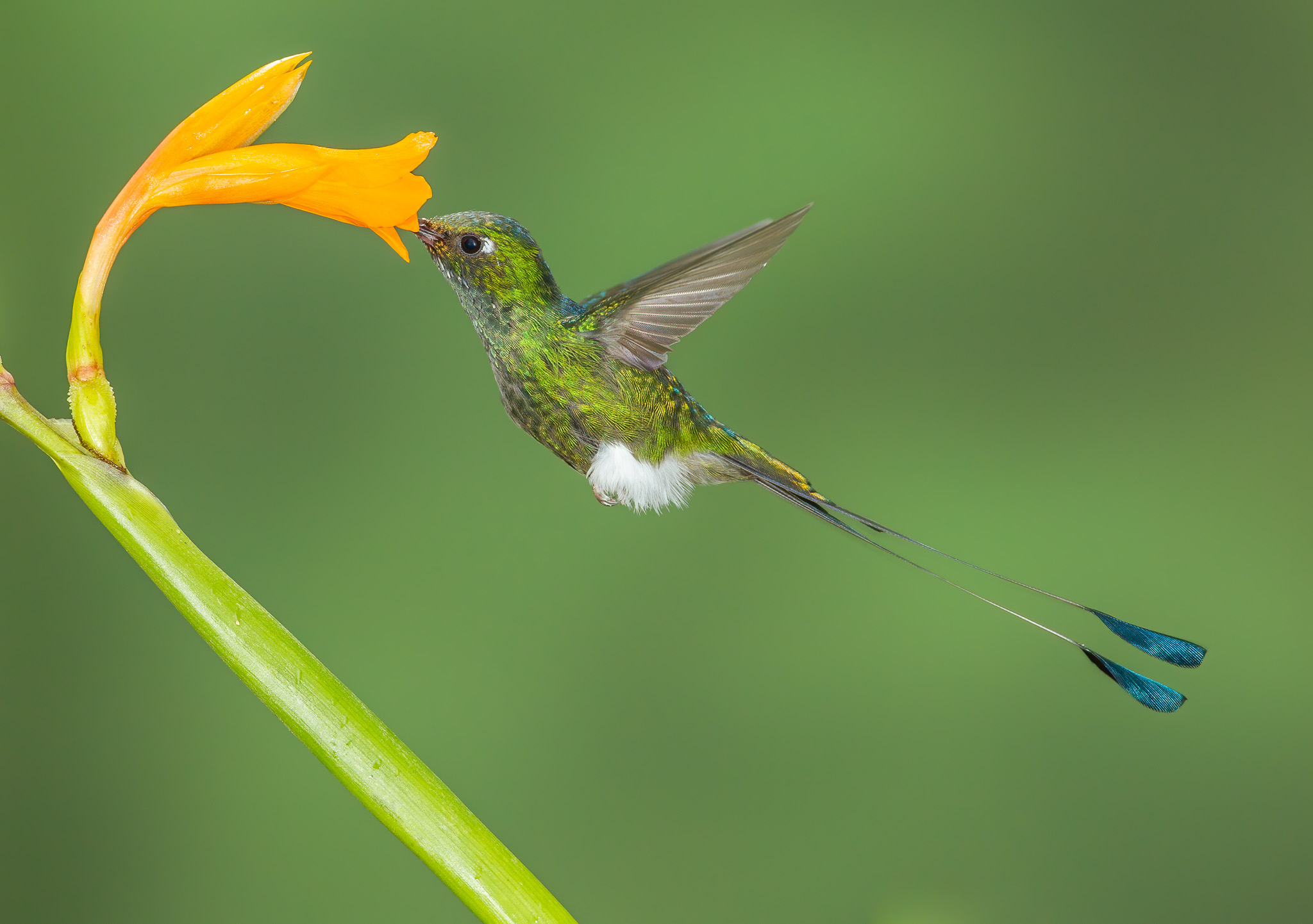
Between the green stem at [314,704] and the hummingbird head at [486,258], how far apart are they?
0.49ft

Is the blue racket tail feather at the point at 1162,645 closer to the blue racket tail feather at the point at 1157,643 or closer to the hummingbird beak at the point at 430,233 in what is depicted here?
the blue racket tail feather at the point at 1157,643

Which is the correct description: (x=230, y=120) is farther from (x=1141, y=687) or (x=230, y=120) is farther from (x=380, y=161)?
(x=1141, y=687)

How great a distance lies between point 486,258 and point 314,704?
19cm

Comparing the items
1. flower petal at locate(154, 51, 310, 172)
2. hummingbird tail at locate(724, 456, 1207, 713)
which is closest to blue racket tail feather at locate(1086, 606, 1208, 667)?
hummingbird tail at locate(724, 456, 1207, 713)

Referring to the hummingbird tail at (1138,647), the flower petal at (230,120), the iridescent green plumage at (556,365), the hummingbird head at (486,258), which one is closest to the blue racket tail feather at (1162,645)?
the hummingbird tail at (1138,647)

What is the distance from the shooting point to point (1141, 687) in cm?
36

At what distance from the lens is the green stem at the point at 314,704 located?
1.18ft

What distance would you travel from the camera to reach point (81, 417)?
39 centimetres

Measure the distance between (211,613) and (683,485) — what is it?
0.24 m

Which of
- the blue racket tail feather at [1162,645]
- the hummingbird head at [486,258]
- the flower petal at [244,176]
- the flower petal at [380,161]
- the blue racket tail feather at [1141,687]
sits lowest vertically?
the flower petal at [244,176]

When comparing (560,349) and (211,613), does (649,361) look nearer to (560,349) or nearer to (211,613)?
(560,349)

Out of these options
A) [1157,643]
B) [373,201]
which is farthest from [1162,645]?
[373,201]

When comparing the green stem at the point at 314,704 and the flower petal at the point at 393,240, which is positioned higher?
the flower petal at the point at 393,240

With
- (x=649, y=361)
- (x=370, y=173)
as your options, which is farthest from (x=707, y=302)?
(x=370, y=173)
